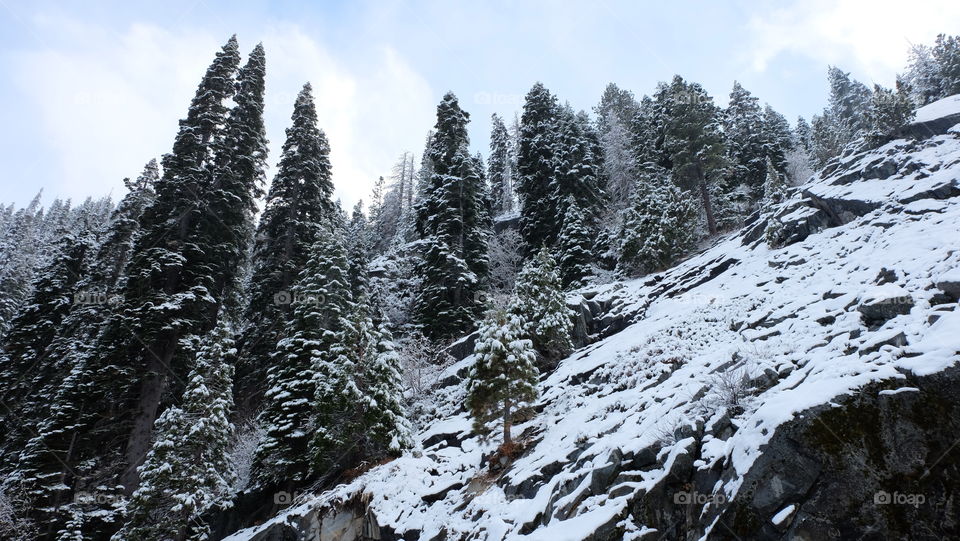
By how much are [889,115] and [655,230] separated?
11.2 m

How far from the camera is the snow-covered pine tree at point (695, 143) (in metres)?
33.7

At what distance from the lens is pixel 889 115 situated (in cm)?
2133

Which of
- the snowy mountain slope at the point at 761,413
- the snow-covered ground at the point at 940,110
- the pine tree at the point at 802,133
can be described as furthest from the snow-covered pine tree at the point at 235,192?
the pine tree at the point at 802,133

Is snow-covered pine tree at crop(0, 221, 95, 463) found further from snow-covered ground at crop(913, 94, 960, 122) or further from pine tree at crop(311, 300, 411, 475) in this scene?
snow-covered ground at crop(913, 94, 960, 122)

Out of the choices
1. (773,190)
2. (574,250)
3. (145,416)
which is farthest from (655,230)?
(145,416)

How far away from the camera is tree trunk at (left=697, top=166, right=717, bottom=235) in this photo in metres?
32.2

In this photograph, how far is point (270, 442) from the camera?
1997 centimetres

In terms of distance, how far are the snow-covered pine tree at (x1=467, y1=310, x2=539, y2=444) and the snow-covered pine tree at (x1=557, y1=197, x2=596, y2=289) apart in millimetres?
14533

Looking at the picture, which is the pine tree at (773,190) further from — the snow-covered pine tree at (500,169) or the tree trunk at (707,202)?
the snow-covered pine tree at (500,169)

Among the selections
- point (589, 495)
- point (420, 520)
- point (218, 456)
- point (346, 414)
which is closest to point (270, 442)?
point (218, 456)

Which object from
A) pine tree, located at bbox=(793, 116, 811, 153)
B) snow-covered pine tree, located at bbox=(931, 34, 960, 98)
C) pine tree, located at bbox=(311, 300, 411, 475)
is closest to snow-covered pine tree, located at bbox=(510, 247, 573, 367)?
pine tree, located at bbox=(311, 300, 411, 475)

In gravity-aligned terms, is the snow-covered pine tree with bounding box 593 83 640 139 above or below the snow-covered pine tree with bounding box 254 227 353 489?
above

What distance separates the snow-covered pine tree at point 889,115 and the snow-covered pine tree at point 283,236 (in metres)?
26.8

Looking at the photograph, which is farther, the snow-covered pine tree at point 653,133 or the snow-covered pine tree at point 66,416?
the snow-covered pine tree at point 653,133
